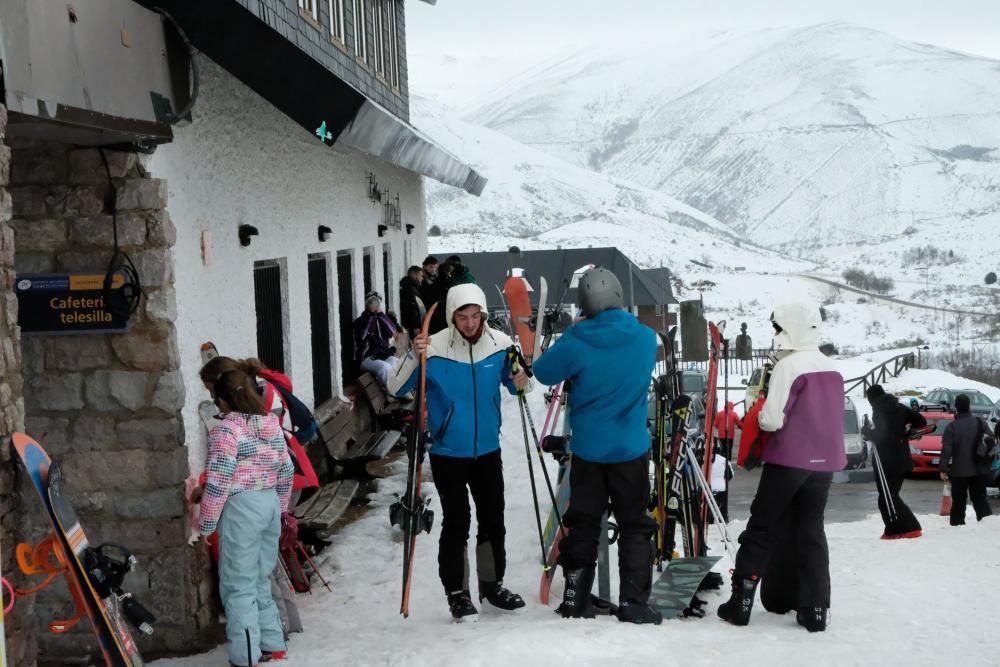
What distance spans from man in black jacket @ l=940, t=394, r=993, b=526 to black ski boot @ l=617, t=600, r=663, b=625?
24.1 ft

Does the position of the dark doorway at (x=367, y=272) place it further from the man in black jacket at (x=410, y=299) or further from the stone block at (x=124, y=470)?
the stone block at (x=124, y=470)

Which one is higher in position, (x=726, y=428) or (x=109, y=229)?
(x=109, y=229)

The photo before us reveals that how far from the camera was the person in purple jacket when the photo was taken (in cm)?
563

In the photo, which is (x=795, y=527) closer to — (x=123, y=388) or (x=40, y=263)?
(x=123, y=388)

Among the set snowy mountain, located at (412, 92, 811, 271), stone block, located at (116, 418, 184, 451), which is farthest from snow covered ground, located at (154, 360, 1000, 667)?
snowy mountain, located at (412, 92, 811, 271)

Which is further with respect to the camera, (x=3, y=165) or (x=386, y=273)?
(x=386, y=273)

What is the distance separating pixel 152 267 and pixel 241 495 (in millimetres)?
1377

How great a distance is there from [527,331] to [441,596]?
5023mm

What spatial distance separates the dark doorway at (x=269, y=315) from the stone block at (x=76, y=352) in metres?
2.48

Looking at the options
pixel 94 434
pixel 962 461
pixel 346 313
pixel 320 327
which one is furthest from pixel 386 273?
pixel 94 434

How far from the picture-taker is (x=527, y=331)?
11.5 meters

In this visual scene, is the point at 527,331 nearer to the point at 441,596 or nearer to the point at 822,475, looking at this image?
the point at 441,596

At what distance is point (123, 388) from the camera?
5.90 metres

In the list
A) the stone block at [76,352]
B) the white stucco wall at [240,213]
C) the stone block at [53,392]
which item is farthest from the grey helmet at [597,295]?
the stone block at [53,392]
